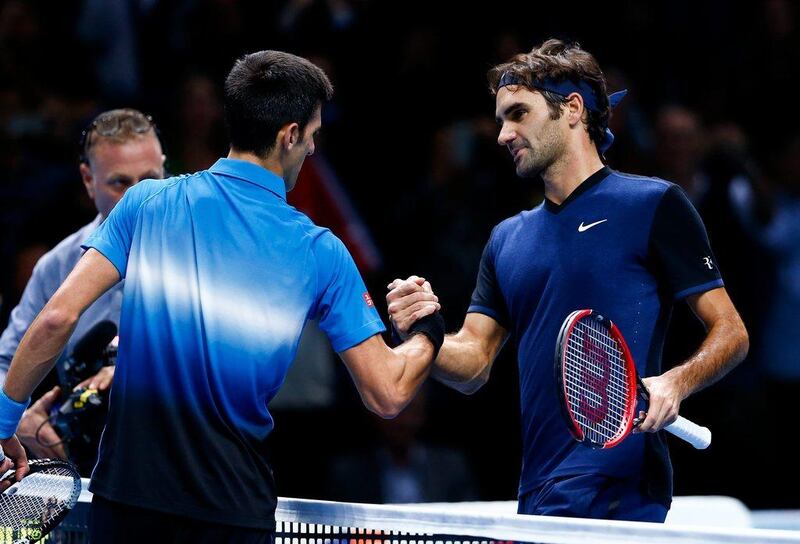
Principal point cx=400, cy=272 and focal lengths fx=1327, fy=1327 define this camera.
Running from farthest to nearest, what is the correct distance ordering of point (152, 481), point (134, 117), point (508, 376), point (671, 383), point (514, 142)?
point (508, 376), point (134, 117), point (514, 142), point (671, 383), point (152, 481)

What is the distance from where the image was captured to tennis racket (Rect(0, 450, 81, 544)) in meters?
3.43

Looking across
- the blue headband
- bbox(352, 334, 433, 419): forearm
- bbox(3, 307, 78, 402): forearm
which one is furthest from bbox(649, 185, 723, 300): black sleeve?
bbox(3, 307, 78, 402): forearm

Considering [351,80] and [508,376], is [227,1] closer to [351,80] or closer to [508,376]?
[351,80]

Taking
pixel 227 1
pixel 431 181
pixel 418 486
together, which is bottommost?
pixel 418 486

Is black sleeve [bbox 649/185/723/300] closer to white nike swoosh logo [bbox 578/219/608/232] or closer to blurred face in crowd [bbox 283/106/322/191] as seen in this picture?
white nike swoosh logo [bbox 578/219/608/232]

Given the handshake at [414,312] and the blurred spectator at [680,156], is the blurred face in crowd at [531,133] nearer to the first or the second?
the handshake at [414,312]

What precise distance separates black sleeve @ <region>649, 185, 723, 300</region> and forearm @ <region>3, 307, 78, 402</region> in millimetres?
1638

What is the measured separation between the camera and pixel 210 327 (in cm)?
316

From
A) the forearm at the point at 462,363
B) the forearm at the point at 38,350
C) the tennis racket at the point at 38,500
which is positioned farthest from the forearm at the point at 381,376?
the tennis racket at the point at 38,500

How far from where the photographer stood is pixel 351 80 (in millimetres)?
7863

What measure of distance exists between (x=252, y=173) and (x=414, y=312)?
66 centimetres

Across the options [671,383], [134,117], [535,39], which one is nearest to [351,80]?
[535,39]

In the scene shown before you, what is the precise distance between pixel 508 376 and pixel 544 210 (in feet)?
11.6

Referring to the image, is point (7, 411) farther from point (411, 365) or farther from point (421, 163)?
point (421, 163)
